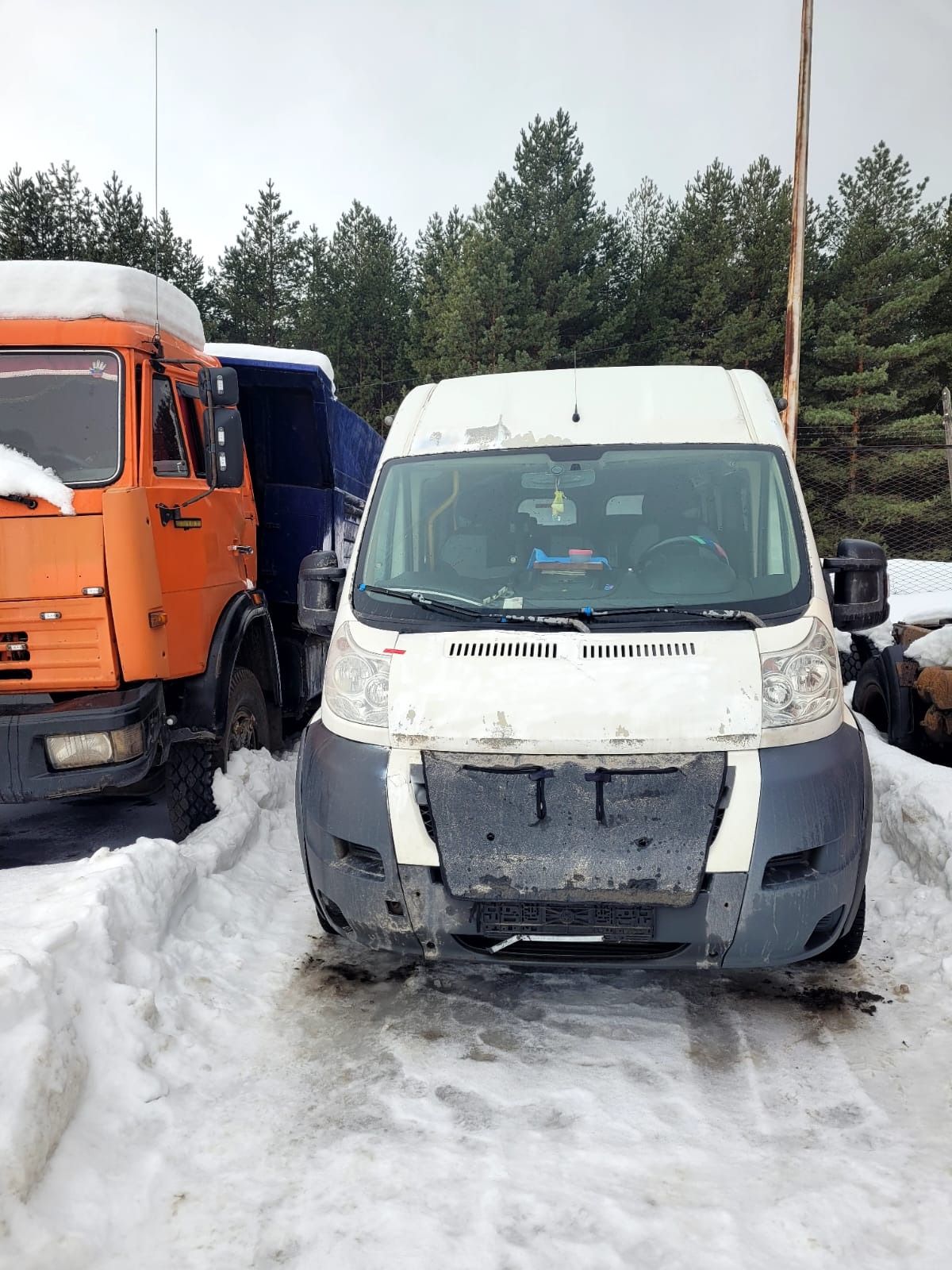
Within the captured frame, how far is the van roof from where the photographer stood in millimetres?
4199

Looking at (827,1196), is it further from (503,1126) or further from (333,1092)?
(333,1092)

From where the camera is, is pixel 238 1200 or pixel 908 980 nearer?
pixel 238 1200

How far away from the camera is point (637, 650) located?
10.7 feet

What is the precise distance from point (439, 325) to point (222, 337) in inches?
411

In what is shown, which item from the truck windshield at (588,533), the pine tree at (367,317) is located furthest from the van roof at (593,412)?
the pine tree at (367,317)

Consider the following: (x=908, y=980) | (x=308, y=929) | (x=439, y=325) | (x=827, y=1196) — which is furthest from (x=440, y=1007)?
(x=439, y=325)

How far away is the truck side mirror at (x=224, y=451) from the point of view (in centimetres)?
529

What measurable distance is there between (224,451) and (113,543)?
104 cm

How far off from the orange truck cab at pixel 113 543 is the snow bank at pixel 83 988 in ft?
2.13

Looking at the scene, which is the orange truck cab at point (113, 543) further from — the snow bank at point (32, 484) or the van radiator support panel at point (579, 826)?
the van radiator support panel at point (579, 826)

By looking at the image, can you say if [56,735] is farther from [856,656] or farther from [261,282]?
[261,282]

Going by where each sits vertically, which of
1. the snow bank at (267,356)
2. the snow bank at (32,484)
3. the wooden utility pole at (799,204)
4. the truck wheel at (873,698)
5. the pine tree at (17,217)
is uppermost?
the pine tree at (17,217)

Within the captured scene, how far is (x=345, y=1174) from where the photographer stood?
260cm

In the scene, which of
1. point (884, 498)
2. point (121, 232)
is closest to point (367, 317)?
point (121, 232)
